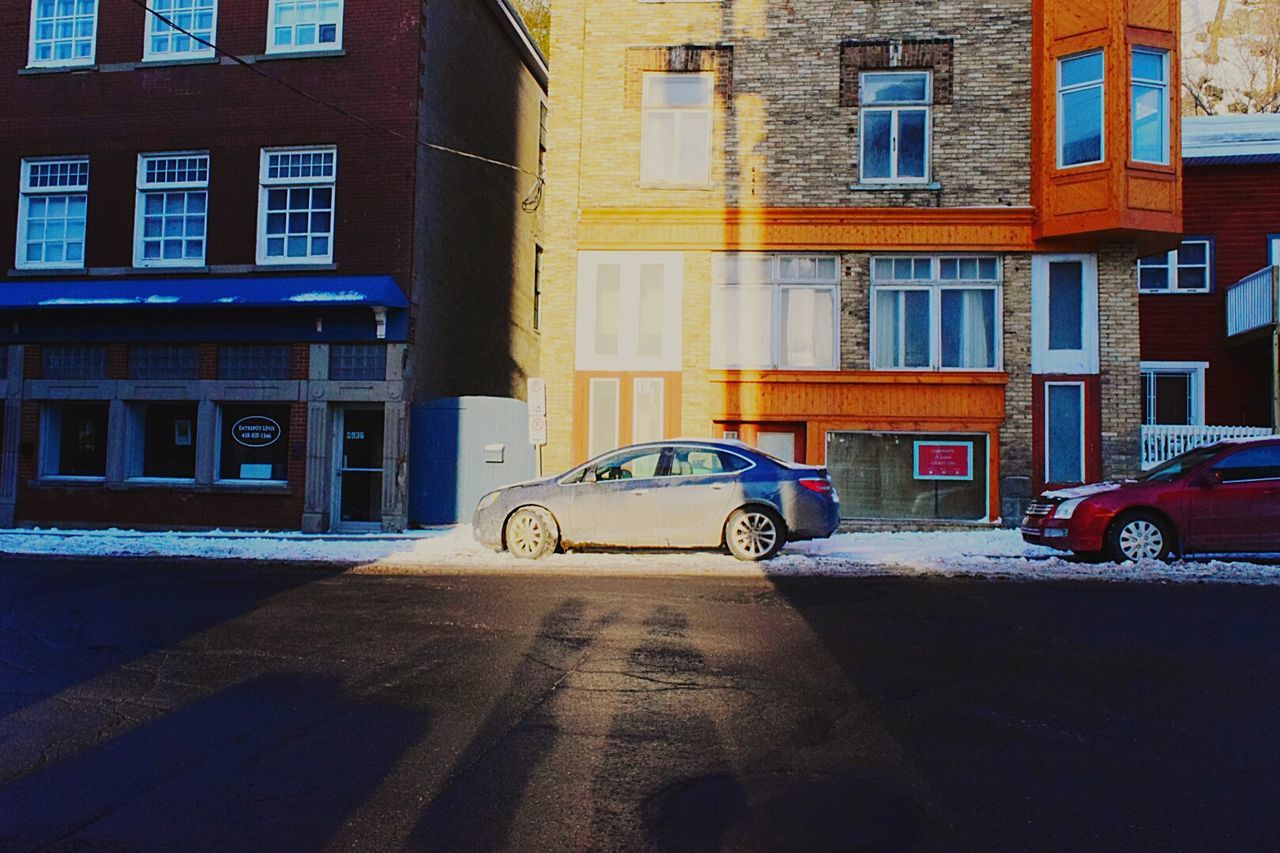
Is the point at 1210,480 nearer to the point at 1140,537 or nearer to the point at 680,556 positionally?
the point at 1140,537

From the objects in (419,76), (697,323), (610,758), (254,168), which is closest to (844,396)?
(697,323)

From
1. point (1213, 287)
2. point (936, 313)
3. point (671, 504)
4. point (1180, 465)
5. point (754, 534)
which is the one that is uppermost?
point (1213, 287)

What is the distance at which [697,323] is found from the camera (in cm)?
1761

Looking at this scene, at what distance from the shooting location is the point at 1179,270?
70.1 ft

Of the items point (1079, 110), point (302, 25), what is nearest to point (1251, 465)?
point (1079, 110)

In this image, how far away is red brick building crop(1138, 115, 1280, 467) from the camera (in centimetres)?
2080

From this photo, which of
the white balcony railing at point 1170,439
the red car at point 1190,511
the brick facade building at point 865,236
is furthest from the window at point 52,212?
the white balcony railing at point 1170,439

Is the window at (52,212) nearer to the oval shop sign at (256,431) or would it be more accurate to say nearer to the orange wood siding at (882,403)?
the oval shop sign at (256,431)

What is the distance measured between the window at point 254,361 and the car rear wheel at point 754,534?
9.68 meters

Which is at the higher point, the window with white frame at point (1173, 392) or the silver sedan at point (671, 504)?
the window with white frame at point (1173, 392)

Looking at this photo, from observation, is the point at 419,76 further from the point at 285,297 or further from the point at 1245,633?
the point at 1245,633

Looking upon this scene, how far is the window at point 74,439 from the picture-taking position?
61.7 feet

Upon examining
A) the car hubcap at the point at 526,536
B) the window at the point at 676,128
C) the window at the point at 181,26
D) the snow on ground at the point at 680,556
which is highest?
the window at the point at 181,26

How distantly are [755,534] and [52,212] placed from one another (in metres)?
15.5
